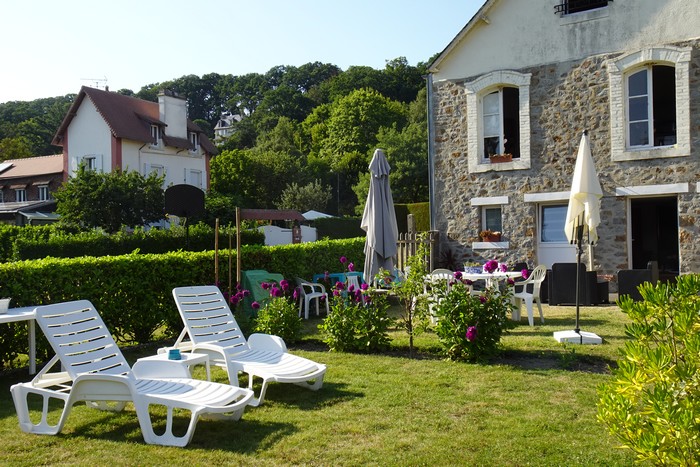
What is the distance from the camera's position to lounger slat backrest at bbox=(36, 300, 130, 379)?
564 cm

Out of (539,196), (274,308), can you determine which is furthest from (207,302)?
(539,196)

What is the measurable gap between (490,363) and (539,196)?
8.41 meters

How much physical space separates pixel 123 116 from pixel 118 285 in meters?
31.4

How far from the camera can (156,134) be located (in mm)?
39094

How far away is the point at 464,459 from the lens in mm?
4406

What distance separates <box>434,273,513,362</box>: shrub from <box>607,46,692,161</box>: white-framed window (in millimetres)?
8137

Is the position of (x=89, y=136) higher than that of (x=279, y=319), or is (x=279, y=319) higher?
(x=89, y=136)

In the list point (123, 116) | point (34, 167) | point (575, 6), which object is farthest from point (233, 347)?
point (34, 167)

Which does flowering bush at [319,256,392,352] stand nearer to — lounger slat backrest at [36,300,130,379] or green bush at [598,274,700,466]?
lounger slat backrest at [36,300,130,379]

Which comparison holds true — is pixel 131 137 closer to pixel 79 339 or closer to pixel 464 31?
pixel 464 31

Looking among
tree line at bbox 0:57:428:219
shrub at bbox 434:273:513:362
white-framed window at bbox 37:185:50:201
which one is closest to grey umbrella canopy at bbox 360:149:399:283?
shrub at bbox 434:273:513:362

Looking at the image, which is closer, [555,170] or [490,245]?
[555,170]

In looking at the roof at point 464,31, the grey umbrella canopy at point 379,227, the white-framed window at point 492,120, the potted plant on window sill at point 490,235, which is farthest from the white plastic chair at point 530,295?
the roof at point 464,31

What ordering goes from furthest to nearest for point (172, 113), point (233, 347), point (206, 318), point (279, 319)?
1. point (172, 113)
2. point (279, 319)
3. point (206, 318)
4. point (233, 347)
